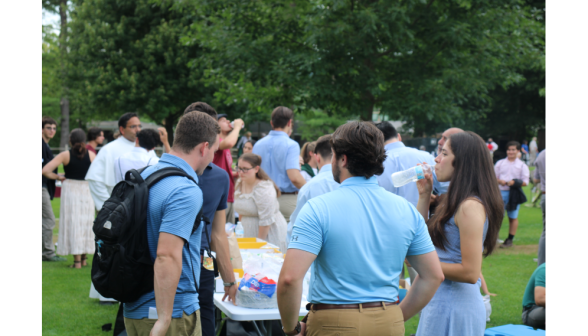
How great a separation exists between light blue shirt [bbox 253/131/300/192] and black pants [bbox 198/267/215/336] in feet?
10.9

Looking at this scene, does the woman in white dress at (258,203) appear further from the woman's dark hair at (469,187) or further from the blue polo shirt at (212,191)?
the woman's dark hair at (469,187)

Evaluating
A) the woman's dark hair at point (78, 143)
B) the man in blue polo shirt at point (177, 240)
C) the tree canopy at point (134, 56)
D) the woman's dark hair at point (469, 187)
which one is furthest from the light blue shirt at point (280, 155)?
the tree canopy at point (134, 56)

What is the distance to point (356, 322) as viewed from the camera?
215cm

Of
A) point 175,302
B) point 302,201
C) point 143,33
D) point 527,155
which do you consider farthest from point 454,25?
point 527,155

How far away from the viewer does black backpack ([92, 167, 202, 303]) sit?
2.38 metres

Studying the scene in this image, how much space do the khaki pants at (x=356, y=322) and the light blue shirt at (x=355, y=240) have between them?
5 cm

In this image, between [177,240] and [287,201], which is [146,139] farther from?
[177,240]

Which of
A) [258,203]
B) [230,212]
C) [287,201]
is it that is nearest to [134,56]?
[287,201]

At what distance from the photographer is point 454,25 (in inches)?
429

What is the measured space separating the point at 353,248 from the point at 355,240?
0.11 ft

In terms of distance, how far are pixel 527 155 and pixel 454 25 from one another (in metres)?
27.4

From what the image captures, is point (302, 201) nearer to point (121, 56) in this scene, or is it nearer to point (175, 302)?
point (175, 302)

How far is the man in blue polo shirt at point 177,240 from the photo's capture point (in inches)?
94.3

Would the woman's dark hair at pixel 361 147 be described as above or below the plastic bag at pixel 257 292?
above
